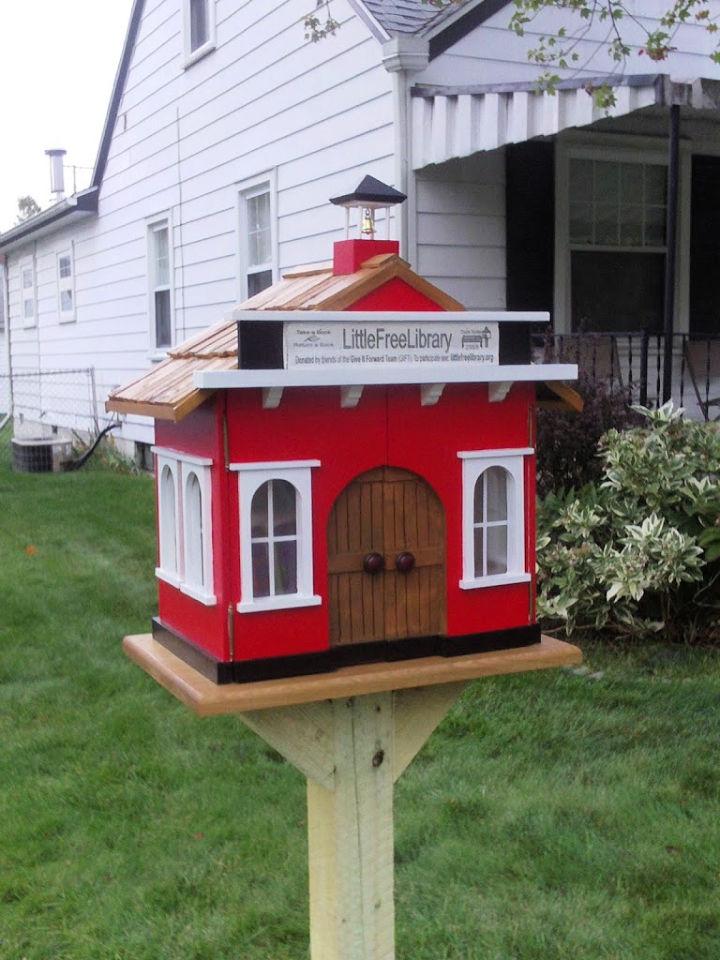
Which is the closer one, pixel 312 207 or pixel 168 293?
pixel 312 207

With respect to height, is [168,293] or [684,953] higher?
[168,293]

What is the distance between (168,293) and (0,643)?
672 cm

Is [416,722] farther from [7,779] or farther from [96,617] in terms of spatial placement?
[96,617]

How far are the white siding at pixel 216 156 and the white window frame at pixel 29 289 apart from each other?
177 cm

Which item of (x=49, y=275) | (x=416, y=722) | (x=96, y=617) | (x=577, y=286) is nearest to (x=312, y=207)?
(x=577, y=286)

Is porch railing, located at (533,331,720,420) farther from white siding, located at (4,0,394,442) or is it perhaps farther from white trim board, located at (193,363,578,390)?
white trim board, located at (193,363,578,390)

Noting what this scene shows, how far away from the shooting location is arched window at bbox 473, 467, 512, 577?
199cm

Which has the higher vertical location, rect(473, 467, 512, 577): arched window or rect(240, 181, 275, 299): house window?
rect(240, 181, 275, 299): house window

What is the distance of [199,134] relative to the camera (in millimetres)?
10305

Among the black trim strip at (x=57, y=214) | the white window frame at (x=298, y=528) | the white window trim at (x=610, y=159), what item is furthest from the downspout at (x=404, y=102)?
the black trim strip at (x=57, y=214)

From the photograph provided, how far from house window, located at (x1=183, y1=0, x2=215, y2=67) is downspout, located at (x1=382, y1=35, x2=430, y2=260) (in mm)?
3832

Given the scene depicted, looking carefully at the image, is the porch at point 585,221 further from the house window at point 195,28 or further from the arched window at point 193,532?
the arched window at point 193,532

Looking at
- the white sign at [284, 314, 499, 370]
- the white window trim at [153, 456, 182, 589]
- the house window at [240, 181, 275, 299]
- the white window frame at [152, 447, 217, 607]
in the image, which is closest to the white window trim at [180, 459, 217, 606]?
the white window frame at [152, 447, 217, 607]

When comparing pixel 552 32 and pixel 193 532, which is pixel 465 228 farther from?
pixel 193 532
